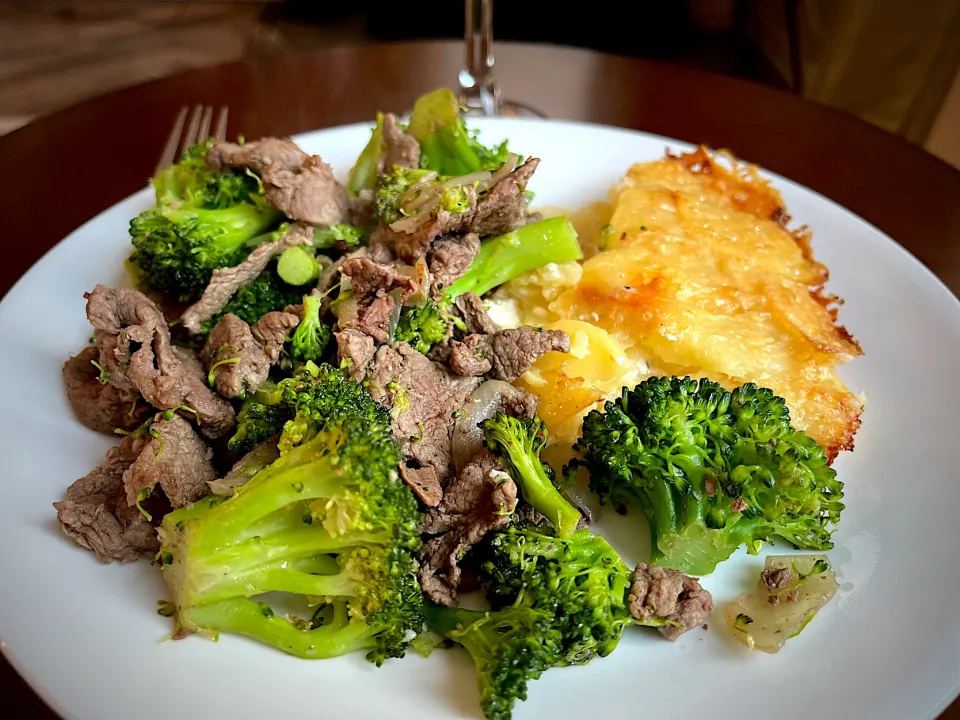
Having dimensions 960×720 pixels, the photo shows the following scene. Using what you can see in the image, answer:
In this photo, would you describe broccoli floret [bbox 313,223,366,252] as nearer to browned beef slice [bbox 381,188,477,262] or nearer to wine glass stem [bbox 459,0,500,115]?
browned beef slice [bbox 381,188,477,262]

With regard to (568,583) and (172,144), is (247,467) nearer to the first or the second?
(568,583)

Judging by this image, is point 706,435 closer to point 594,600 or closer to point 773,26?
point 594,600

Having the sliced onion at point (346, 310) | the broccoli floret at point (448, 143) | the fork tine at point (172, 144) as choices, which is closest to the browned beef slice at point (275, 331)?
the sliced onion at point (346, 310)

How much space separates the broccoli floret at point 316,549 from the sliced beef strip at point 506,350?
421 mm

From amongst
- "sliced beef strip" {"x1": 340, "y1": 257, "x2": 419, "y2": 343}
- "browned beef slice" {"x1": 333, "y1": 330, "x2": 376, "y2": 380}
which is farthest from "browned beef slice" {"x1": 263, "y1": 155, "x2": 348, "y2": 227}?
"browned beef slice" {"x1": 333, "y1": 330, "x2": 376, "y2": 380}

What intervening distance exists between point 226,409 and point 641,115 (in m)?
2.75

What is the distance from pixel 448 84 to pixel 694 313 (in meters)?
2.31

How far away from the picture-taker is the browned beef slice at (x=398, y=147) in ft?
8.41

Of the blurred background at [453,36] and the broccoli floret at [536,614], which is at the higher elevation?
the blurred background at [453,36]

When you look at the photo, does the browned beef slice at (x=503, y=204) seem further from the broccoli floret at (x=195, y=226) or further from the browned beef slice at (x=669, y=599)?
the browned beef slice at (x=669, y=599)

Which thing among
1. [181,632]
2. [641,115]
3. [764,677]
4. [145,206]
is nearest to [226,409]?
[181,632]

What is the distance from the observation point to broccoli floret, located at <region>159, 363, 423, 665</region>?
1.66 metres

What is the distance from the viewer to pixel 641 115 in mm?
3885

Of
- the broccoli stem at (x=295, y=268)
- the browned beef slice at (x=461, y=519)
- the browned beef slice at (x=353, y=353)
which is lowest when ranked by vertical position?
the browned beef slice at (x=461, y=519)
